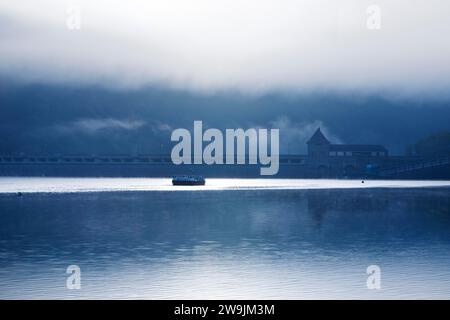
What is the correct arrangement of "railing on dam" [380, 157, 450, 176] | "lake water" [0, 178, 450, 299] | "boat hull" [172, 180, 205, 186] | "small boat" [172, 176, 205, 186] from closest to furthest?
"lake water" [0, 178, 450, 299] → "boat hull" [172, 180, 205, 186] → "small boat" [172, 176, 205, 186] → "railing on dam" [380, 157, 450, 176]

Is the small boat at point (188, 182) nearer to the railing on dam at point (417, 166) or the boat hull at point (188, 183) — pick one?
the boat hull at point (188, 183)

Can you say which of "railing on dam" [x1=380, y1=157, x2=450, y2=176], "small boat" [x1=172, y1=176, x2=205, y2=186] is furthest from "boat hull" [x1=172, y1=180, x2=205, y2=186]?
"railing on dam" [x1=380, y1=157, x2=450, y2=176]

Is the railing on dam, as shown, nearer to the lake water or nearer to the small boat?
the small boat

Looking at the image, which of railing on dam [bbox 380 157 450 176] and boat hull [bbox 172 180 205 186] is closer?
boat hull [bbox 172 180 205 186]

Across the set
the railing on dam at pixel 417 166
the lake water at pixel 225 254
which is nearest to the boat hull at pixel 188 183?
the railing on dam at pixel 417 166

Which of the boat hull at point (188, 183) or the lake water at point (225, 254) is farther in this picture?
the boat hull at point (188, 183)

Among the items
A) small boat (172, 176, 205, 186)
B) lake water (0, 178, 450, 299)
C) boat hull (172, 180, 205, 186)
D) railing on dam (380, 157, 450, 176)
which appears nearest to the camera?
lake water (0, 178, 450, 299)

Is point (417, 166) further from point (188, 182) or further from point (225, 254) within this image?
point (225, 254)

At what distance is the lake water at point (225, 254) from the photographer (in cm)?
2366

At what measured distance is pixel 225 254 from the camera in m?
31.8

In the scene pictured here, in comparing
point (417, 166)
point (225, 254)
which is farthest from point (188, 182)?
point (225, 254)

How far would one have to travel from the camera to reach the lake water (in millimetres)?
23656
